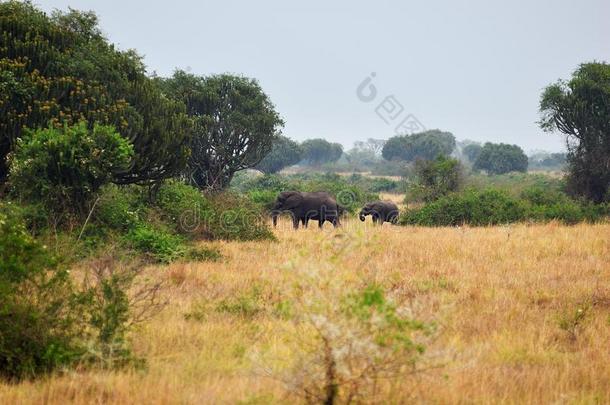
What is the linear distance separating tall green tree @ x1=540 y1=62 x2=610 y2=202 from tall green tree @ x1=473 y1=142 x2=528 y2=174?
50.0 m

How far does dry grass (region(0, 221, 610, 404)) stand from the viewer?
5301mm

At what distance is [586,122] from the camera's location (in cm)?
2791

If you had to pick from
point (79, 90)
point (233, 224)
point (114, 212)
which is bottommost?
point (233, 224)

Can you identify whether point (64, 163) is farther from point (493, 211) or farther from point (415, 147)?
point (415, 147)

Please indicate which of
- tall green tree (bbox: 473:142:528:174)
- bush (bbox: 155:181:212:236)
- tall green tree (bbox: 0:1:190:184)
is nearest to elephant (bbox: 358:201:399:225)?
bush (bbox: 155:181:212:236)

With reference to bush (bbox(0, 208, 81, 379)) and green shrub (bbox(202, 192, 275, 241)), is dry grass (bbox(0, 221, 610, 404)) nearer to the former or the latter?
bush (bbox(0, 208, 81, 379))

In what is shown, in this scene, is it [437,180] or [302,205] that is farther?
[437,180]

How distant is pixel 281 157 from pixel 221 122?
55.0 meters

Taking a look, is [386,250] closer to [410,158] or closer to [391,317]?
[391,317]

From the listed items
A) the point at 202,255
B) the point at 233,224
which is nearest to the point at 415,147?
the point at 233,224

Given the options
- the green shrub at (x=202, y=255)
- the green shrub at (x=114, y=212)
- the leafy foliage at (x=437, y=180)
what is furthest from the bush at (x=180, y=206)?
the leafy foliage at (x=437, y=180)

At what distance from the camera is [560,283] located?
10.6 meters

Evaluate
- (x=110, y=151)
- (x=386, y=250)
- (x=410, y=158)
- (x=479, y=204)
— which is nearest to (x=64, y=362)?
(x=110, y=151)

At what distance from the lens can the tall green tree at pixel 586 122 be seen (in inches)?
1088
